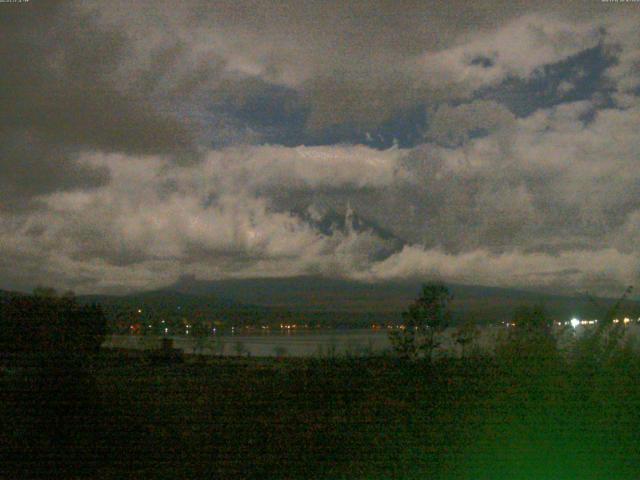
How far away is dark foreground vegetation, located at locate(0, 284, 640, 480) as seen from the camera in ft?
24.5

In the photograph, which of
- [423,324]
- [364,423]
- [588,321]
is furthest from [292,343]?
[588,321]

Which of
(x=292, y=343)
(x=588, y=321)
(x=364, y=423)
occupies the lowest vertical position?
(x=364, y=423)

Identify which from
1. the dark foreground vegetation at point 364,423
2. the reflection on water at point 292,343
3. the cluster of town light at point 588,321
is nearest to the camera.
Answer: the dark foreground vegetation at point 364,423

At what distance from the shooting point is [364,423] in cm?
823

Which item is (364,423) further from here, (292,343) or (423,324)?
(292,343)

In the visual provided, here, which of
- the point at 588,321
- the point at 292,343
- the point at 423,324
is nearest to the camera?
the point at 588,321

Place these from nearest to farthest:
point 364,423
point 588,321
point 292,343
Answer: point 364,423
point 588,321
point 292,343

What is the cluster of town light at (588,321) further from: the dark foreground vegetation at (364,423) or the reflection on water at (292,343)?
the reflection on water at (292,343)

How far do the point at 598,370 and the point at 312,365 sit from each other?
13.0 feet

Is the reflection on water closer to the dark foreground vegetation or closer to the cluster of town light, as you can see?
the cluster of town light

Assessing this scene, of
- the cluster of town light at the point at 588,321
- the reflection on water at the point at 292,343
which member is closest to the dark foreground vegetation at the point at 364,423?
the cluster of town light at the point at 588,321

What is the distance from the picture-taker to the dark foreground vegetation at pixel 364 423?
748 centimetres

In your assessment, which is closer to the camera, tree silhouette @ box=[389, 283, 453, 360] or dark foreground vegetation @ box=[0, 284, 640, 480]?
dark foreground vegetation @ box=[0, 284, 640, 480]

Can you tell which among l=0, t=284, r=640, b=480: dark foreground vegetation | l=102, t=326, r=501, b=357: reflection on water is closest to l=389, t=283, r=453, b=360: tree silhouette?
l=102, t=326, r=501, b=357: reflection on water
